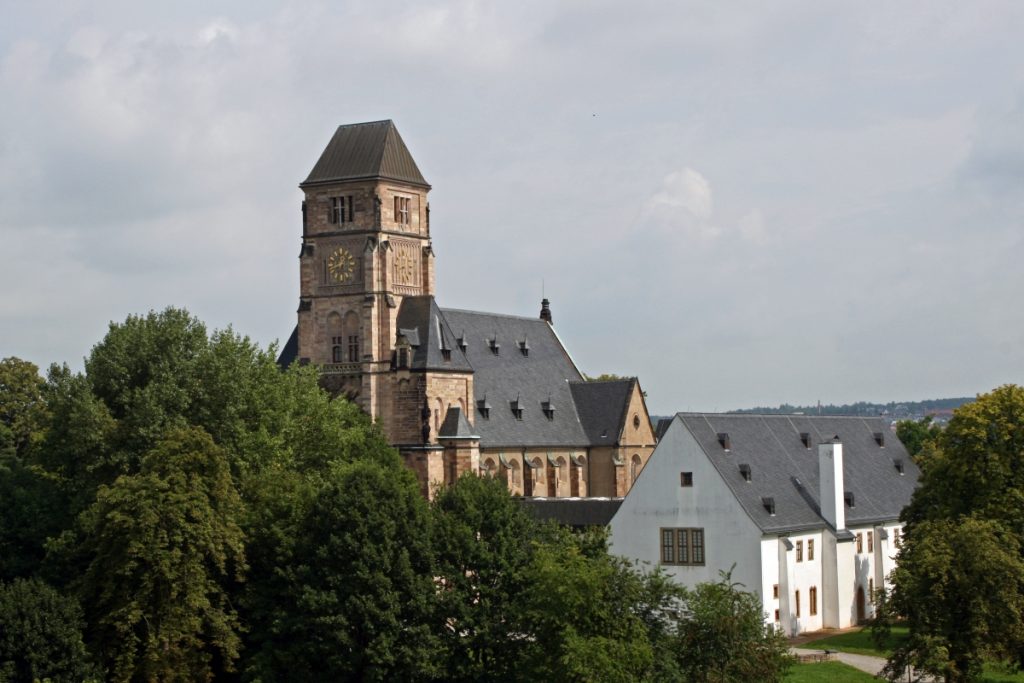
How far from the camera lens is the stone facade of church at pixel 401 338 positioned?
101 meters

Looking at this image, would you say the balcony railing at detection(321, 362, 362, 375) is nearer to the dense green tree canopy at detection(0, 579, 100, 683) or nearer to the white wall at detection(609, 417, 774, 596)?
the white wall at detection(609, 417, 774, 596)

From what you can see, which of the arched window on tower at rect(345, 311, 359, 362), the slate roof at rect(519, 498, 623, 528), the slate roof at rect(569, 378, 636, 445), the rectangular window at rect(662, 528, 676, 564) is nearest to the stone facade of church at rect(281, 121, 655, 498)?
the arched window on tower at rect(345, 311, 359, 362)

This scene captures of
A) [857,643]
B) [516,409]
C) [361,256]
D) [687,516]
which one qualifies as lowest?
[857,643]

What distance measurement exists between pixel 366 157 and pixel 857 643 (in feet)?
142

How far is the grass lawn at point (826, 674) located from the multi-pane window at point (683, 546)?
8752 mm

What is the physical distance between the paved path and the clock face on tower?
39.4 m

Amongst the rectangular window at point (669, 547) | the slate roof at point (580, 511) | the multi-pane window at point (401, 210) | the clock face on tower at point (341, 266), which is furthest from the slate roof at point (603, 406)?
the rectangular window at point (669, 547)

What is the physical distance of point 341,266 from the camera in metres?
104

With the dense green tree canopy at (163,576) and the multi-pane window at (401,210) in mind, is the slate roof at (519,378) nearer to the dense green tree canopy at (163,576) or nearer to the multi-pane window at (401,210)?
the multi-pane window at (401,210)

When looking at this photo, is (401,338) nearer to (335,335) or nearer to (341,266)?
(335,335)

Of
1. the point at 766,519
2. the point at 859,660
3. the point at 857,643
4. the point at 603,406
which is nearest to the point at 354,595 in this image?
the point at 859,660

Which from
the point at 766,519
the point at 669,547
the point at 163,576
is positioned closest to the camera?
the point at 163,576

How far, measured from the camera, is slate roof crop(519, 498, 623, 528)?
303 feet

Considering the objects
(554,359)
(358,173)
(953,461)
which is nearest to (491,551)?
(953,461)
